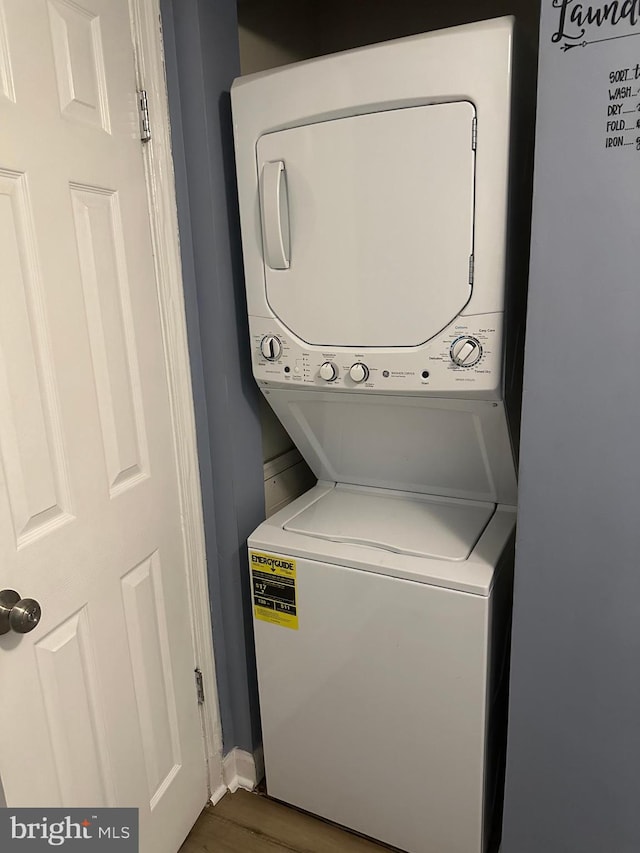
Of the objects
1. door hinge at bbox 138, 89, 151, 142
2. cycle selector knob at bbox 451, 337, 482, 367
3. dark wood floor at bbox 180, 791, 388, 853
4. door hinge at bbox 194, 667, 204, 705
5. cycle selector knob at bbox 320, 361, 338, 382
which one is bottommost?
dark wood floor at bbox 180, 791, 388, 853

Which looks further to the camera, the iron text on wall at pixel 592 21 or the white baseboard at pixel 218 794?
the white baseboard at pixel 218 794

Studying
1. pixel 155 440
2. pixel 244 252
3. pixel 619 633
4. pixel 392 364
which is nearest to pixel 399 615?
pixel 619 633

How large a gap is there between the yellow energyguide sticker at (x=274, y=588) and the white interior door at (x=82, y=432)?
0.21 meters

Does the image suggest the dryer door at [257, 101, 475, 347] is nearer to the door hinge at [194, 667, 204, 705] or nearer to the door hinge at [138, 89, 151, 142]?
the door hinge at [138, 89, 151, 142]

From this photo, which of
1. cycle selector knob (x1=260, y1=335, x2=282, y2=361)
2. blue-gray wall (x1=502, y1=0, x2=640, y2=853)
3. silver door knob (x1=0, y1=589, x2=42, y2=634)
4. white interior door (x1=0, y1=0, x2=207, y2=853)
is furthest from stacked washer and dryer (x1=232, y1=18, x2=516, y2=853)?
silver door knob (x1=0, y1=589, x2=42, y2=634)

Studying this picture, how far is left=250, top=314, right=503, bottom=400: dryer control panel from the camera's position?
1.22 metres

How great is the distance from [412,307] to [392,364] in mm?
128

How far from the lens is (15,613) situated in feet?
3.29

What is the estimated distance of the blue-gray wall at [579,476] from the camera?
1.00 metres
